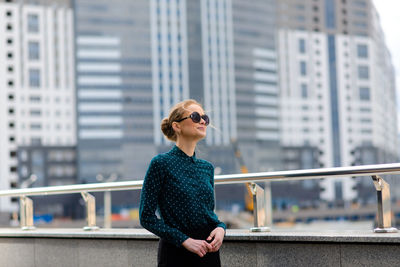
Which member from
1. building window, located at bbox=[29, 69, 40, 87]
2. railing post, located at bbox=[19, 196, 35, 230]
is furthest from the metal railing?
building window, located at bbox=[29, 69, 40, 87]

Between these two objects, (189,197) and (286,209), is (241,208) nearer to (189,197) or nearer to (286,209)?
(286,209)

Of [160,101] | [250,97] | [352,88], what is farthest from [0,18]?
[352,88]

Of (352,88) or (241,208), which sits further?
(352,88)

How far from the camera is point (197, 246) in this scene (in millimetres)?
3418

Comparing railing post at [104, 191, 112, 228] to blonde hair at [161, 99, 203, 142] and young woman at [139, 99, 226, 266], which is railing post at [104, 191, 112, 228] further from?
young woman at [139, 99, 226, 266]

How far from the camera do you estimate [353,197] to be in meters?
141

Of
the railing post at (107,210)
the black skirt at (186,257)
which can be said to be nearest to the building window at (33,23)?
the railing post at (107,210)

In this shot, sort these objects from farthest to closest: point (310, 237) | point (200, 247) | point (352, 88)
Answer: point (352, 88) → point (310, 237) → point (200, 247)

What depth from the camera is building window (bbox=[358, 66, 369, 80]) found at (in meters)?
158

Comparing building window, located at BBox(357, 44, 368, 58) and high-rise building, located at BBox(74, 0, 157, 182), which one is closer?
high-rise building, located at BBox(74, 0, 157, 182)

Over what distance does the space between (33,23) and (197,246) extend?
134 metres

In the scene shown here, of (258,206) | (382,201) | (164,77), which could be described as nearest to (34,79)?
(164,77)

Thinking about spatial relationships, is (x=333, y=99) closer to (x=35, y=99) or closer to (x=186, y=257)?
(x=35, y=99)

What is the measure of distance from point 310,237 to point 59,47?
13142 cm
